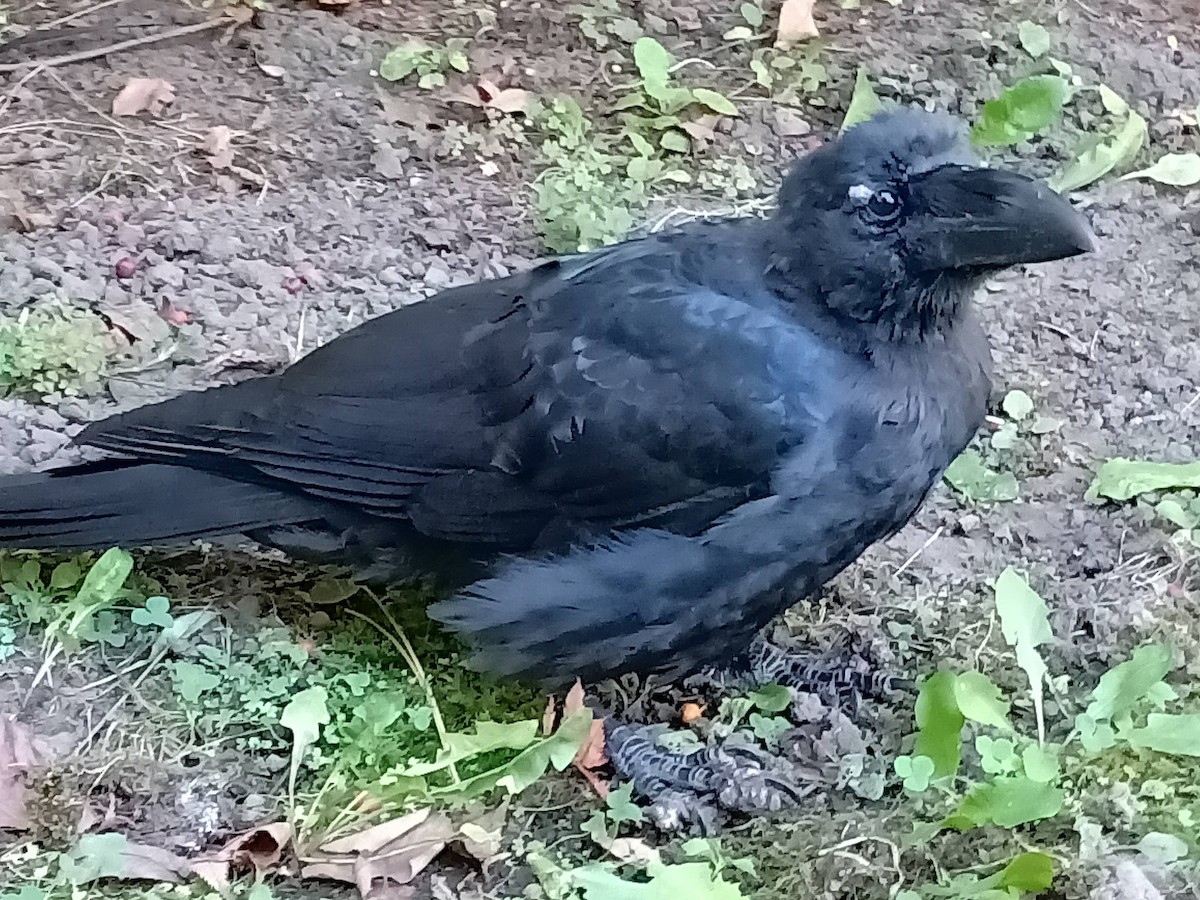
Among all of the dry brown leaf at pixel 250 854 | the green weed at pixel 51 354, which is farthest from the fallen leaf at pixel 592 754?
the green weed at pixel 51 354

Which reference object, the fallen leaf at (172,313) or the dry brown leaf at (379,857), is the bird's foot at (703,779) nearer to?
the dry brown leaf at (379,857)

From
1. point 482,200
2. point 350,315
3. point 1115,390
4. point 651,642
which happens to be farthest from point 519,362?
point 1115,390

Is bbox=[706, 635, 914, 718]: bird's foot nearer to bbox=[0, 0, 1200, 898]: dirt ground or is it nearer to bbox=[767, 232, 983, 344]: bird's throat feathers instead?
bbox=[0, 0, 1200, 898]: dirt ground

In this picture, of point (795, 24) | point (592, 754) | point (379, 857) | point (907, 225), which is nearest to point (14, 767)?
point (379, 857)

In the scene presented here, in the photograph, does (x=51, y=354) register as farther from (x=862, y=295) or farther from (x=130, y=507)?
(x=862, y=295)

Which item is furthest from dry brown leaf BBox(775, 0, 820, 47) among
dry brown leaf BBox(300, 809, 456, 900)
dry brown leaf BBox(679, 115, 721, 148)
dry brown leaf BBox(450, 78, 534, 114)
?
dry brown leaf BBox(300, 809, 456, 900)
